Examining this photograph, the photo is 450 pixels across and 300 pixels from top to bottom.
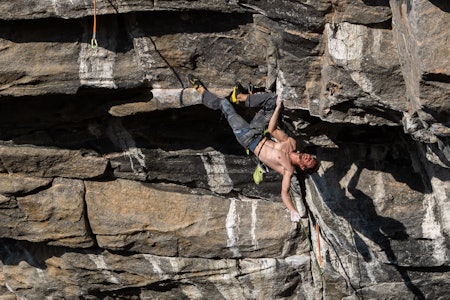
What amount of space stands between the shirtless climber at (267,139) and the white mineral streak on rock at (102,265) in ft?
16.5

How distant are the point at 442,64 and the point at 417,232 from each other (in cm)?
456

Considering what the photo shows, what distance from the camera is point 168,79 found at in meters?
11.6

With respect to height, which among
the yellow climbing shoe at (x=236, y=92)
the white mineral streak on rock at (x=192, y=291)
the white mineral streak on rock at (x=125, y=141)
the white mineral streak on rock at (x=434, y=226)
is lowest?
the white mineral streak on rock at (x=192, y=291)

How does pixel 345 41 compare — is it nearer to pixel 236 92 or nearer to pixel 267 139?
pixel 267 139

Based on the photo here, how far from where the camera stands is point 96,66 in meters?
11.4

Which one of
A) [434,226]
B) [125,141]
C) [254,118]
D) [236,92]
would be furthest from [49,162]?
[434,226]

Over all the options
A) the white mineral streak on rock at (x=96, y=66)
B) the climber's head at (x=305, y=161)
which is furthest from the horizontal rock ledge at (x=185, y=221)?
the climber's head at (x=305, y=161)

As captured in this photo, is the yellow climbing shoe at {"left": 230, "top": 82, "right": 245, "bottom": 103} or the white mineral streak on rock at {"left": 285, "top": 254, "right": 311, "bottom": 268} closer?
the yellow climbing shoe at {"left": 230, "top": 82, "right": 245, "bottom": 103}

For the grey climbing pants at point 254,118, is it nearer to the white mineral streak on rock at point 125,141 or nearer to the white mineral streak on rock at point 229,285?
the white mineral streak on rock at point 125,141

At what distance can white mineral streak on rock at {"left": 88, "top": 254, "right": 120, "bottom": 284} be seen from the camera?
14648mm

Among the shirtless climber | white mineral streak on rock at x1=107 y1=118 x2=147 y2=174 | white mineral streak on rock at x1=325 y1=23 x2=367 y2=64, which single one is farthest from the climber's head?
white mineral streak on rock at x1=107 y1=118 x2=147 y2=174

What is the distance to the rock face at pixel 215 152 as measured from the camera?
30.2ft

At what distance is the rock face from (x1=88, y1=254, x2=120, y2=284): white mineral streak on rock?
3 cm

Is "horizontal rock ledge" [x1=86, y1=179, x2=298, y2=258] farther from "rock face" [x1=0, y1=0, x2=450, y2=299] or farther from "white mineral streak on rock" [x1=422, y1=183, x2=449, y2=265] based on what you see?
"white mineral streak on rock" [x1=422, y1=183, x2=449, y2=265]
